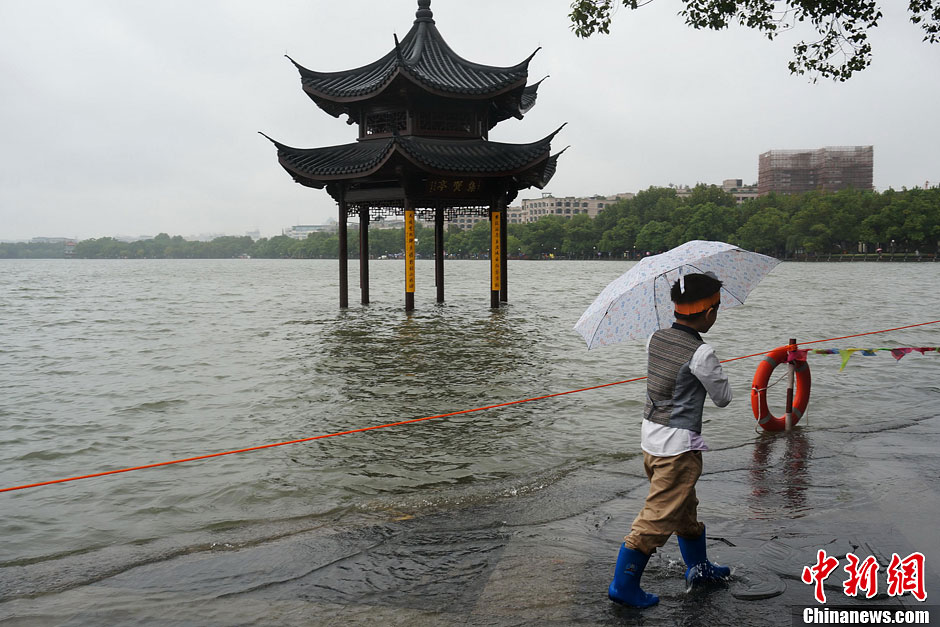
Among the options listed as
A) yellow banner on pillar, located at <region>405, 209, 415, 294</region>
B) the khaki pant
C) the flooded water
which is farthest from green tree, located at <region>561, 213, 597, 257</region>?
the khaki pant

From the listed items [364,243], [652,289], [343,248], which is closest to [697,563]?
[652,289]

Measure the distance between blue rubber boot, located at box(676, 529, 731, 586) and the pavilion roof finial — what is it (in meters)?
23.2

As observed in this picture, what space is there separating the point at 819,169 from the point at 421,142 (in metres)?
147

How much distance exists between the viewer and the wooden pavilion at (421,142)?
800 inches

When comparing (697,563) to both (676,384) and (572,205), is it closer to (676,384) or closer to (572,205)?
(676,384)

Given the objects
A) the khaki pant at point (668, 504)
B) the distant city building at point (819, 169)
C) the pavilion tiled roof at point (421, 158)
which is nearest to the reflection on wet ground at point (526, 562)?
the khaki pant at point (668, 504)

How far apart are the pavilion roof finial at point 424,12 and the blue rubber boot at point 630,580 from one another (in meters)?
23.3

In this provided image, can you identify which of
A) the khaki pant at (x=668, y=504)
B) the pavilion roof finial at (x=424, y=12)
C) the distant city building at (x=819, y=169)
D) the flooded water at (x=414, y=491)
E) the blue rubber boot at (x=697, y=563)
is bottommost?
the flooded water at (x=414, y=491)

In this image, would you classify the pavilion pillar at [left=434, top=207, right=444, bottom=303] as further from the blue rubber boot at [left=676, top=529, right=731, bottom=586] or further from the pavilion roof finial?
the blue rubber boot at [left=676, top=529, right=731, bottom=586]

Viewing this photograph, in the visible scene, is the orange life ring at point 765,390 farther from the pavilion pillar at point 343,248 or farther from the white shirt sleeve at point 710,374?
the pavilion pillar at point 343,248

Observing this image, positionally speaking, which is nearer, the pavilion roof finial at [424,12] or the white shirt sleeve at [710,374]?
the white shirt sleeve at [710,374]

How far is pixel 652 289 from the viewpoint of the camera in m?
4.31

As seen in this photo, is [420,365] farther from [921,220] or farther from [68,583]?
[921,220]

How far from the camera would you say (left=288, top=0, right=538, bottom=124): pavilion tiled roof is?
20.3 m
